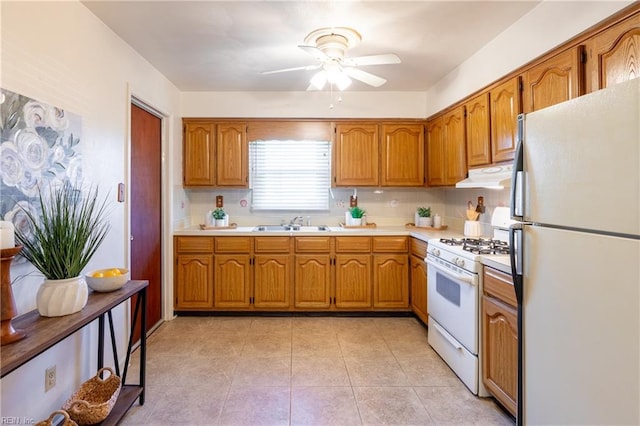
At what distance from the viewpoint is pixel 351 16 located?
7.06 ft

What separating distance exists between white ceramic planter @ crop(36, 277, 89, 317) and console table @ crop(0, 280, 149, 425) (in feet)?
0.10

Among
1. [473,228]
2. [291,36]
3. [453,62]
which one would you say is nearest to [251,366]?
[473,228]

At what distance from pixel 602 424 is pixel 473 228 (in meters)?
2.08

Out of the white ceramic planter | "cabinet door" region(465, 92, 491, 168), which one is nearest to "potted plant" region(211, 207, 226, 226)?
the white ceramic planter

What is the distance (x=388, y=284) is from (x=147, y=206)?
259 cm

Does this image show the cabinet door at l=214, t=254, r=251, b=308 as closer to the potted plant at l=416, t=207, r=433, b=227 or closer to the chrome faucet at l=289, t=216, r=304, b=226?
the chrome faucet at l=289, t=216, r=304, b=226

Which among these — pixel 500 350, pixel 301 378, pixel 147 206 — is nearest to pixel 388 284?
pixel 301 378

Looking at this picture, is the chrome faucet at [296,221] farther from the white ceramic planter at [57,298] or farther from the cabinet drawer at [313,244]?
the white ceramic planter at [57,298]

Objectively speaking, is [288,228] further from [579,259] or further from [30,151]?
[579,259]

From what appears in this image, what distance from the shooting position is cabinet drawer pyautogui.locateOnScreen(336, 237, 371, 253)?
139 inches

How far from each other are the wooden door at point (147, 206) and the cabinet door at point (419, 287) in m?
2.68

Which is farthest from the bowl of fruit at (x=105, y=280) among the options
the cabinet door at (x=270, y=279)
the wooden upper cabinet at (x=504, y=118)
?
the wooden upper cabinet at (x=504, y=118)

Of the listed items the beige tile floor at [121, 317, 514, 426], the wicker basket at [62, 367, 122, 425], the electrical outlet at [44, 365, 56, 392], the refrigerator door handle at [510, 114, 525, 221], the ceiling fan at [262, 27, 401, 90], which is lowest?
the beige tile floor at [121, 317, 514, 426]

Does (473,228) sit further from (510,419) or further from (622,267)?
(622,267)
